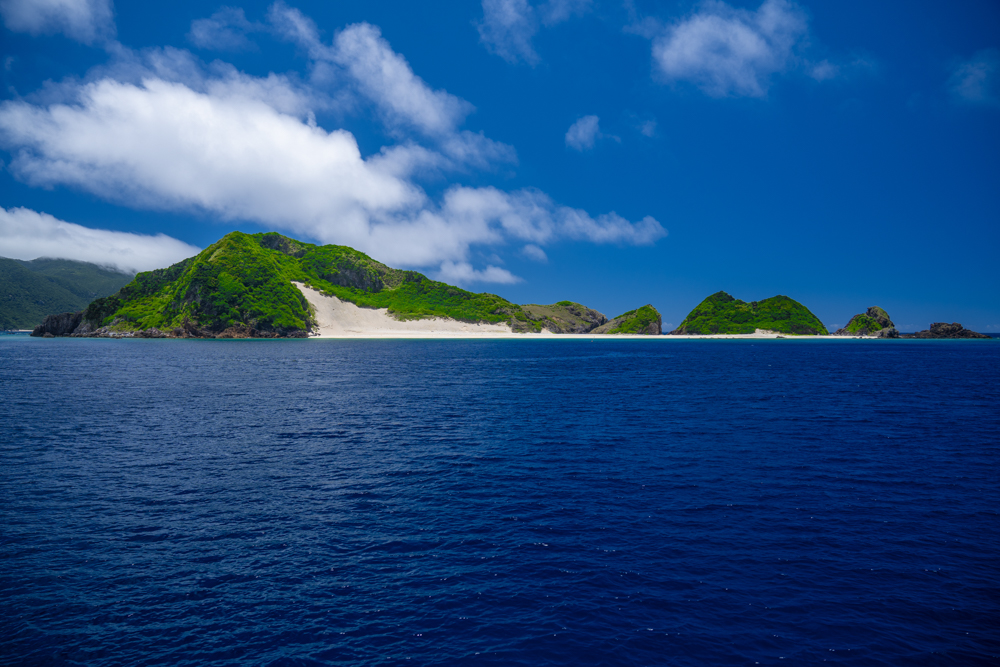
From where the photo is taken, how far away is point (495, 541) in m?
17.9

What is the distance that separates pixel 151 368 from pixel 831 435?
93478 mm

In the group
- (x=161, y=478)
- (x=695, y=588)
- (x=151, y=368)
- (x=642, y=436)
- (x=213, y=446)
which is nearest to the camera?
(x=695, y=588)

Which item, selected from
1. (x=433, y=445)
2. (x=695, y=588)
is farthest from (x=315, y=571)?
(x=433, y=445)

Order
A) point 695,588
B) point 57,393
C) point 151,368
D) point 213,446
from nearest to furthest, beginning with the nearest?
point 695,588 < point 213,446 < point 57,393 < point 151,368

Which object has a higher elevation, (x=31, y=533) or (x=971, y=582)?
(x=971, y=582)

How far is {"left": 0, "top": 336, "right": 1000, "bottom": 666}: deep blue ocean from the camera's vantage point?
12250mm

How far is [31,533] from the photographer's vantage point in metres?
18.1

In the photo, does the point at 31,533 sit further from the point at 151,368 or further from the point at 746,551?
the point at 151,368

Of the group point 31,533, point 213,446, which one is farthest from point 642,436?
point 31,533

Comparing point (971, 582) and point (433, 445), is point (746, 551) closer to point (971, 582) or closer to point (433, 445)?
point (971, 582)

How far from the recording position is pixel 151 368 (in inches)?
3162

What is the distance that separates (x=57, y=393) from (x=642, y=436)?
2361 inches

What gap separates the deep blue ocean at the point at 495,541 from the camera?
12.2 metres

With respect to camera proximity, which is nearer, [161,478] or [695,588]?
[695,588]
